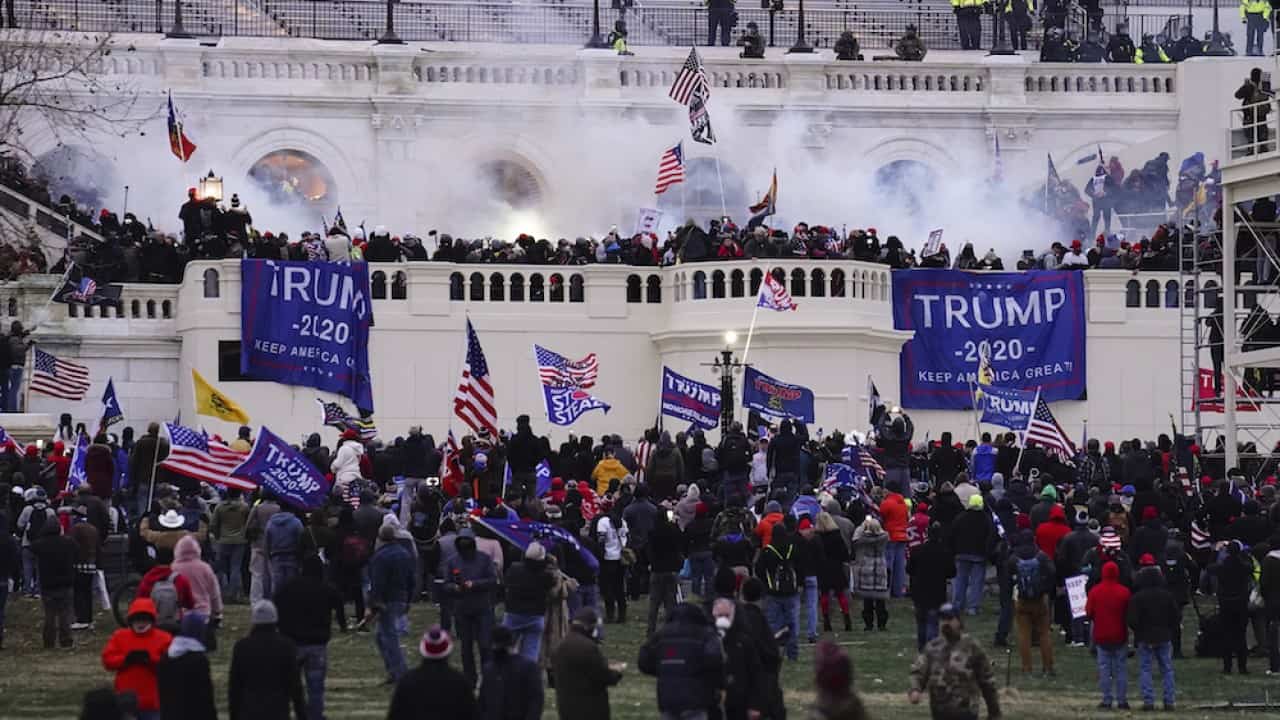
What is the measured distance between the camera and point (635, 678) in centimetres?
2852

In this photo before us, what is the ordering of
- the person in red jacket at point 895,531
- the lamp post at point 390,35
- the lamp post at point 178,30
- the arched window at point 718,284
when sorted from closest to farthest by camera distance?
the person in red jacket at point 895,531 < the arched window at point 718,284 < the lamp post at point 178,30 < the lamp post at point 390,35

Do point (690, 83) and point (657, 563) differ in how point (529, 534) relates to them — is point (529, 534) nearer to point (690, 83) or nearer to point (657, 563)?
point (657, 563)

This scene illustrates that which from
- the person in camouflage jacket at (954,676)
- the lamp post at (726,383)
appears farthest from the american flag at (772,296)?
the person in camouflage jacket at (954,676)

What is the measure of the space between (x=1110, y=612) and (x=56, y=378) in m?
22.8

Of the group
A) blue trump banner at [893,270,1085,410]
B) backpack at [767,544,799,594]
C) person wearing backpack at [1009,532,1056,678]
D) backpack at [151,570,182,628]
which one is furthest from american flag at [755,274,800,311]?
backpack at [151,570,182,628]

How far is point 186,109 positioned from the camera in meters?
58.7

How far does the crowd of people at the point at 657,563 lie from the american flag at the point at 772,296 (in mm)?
3616

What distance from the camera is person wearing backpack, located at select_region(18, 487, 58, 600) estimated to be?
32.9m

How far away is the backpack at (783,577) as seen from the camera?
1168 inches

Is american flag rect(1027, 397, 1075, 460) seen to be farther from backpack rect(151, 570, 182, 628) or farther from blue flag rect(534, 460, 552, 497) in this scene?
backpack rect(151, 570, 182, 628)

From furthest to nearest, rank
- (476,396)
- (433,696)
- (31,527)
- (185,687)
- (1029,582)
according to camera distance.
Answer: (476,396) → (31,527) → (1029,582) → (185,687) → (433,696)

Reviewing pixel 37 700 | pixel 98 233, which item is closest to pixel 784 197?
pixel 98 233

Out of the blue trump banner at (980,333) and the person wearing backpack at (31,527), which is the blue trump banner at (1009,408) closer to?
the blue trump banner at (980,333)

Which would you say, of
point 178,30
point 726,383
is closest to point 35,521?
point 726,383
